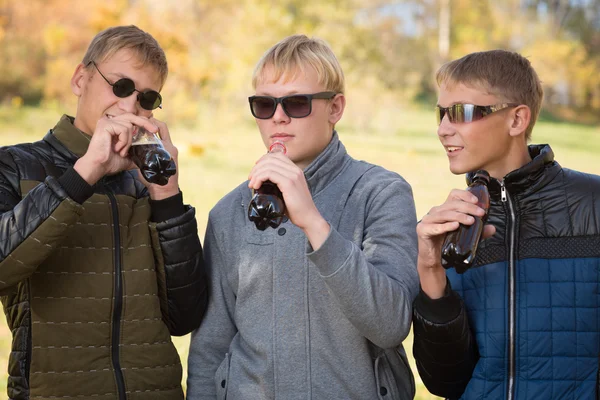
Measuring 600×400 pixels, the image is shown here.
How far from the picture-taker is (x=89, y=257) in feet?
9.60

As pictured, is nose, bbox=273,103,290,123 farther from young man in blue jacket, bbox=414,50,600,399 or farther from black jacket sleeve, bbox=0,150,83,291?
black jacket sleeve, bbox=0,150,83,291

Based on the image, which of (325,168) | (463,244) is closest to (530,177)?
(463,244)

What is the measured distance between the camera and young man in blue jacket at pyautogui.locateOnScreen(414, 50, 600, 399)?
2695mm

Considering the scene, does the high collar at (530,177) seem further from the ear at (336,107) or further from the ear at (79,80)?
the ear at (79,80)

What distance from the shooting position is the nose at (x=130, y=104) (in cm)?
309

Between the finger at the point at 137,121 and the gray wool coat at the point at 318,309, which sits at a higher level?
the finger at the point at 137,121

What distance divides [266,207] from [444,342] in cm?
79

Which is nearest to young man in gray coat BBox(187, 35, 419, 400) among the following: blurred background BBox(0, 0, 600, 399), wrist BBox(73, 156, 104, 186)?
wrist BBox(73, 156, 104, 186)

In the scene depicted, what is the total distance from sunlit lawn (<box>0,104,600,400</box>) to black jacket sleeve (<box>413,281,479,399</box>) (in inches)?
384

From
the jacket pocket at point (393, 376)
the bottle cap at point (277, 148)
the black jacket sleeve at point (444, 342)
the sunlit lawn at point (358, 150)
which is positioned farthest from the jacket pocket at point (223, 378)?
the sunlit lawn at point (358, 150)

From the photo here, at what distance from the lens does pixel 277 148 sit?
2.89 meters

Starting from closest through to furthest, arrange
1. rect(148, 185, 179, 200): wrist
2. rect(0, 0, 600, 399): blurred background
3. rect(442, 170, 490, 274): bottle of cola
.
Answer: rect(442, 170, 490, 274): bottle of cola < rect(148, 185, 179, 200): wrist < rect(0, 0, 600, 399): blurred background

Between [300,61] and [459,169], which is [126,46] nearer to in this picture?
[300,61]

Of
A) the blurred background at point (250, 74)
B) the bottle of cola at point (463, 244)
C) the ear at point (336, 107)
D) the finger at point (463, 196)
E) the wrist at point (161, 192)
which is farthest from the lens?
the blurred background at point (250, 74)
